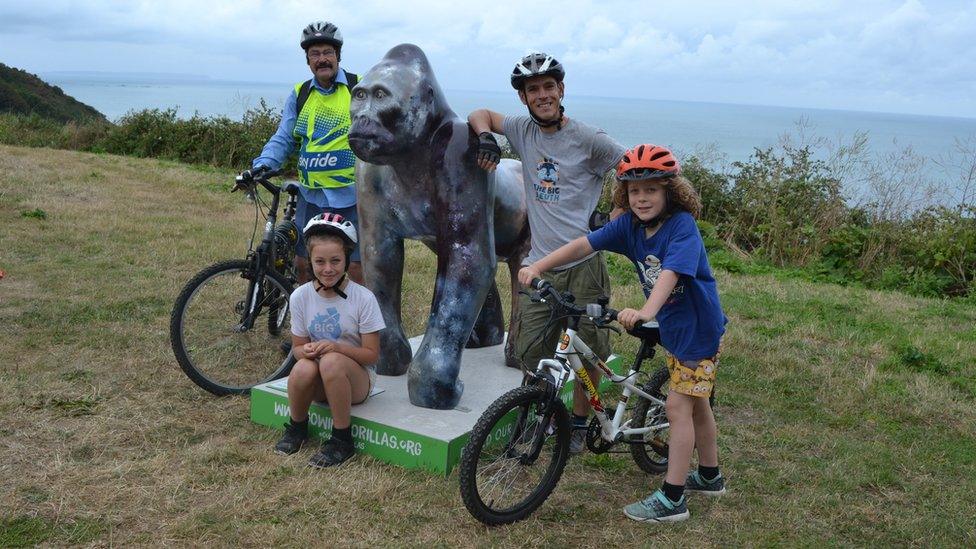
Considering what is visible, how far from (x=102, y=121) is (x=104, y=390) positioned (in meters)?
14.2

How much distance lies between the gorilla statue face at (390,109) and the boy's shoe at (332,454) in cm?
126

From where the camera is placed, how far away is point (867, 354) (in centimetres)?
604

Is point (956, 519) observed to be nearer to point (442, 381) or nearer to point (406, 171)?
point (442, 381)

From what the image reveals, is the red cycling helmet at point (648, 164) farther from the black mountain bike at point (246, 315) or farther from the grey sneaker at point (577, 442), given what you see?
the black mountain bike at point (246, 315)

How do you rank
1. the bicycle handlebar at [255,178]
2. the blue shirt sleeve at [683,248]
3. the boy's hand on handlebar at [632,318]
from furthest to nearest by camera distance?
the bicycle handlebar at [255,178] → the blue shirt sleeve at [683,248] → the boy's hand on handlebar at [632,318]

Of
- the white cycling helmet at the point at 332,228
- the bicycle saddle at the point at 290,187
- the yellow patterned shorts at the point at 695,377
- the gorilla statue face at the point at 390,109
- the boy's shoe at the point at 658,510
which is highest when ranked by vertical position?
the gorilla statue face at the point at 390,109

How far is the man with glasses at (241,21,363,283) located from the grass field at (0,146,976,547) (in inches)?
48.9

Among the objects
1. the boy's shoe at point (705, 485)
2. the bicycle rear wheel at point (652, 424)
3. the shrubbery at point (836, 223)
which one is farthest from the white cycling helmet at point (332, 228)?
the shrubbery at point (836, 223)

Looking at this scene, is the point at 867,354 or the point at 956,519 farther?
the point at 867,354

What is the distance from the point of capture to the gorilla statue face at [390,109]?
3.83 m

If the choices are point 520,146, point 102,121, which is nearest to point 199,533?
point 520,146

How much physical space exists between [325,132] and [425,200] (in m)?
0.95

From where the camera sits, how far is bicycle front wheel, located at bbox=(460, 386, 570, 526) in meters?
3.24

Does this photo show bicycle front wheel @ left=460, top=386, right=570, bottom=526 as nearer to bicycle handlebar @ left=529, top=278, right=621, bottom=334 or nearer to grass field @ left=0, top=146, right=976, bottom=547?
grass field @ left=0, top=146, right=976, bottom=547
